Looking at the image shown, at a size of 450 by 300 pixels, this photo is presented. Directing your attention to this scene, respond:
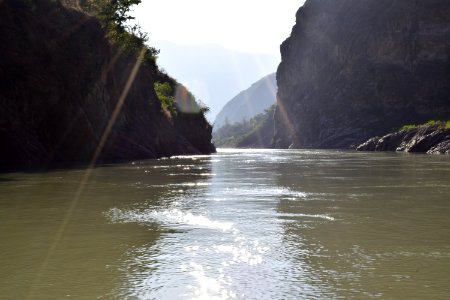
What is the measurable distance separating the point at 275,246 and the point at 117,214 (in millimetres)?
6014

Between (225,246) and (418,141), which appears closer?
(225,246)

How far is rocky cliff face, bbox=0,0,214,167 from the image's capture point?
4716 cm

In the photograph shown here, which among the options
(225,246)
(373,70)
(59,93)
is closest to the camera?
(225,246)

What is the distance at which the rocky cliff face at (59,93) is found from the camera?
1857 inches

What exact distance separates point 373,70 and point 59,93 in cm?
13387

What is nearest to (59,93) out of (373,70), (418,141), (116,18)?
(116,18)

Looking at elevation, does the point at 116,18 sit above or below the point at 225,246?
above

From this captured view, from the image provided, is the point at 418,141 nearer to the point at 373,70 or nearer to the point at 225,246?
the point at 225,246

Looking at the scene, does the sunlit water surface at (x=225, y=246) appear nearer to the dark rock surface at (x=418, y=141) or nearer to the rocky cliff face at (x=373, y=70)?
the dark rock surface at (x=418, y=141)

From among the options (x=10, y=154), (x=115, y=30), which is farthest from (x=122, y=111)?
(x=10, y=154)

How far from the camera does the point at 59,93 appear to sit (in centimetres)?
5272

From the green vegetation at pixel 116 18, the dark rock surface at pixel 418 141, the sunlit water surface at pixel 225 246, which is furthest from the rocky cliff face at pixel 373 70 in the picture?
the sunlit water surface at pixel 225 246

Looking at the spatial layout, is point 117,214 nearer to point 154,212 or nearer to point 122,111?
point 154,212

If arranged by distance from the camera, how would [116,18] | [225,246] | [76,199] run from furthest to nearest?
1. [116,18]
2. [76,199]
3. [225,246]
